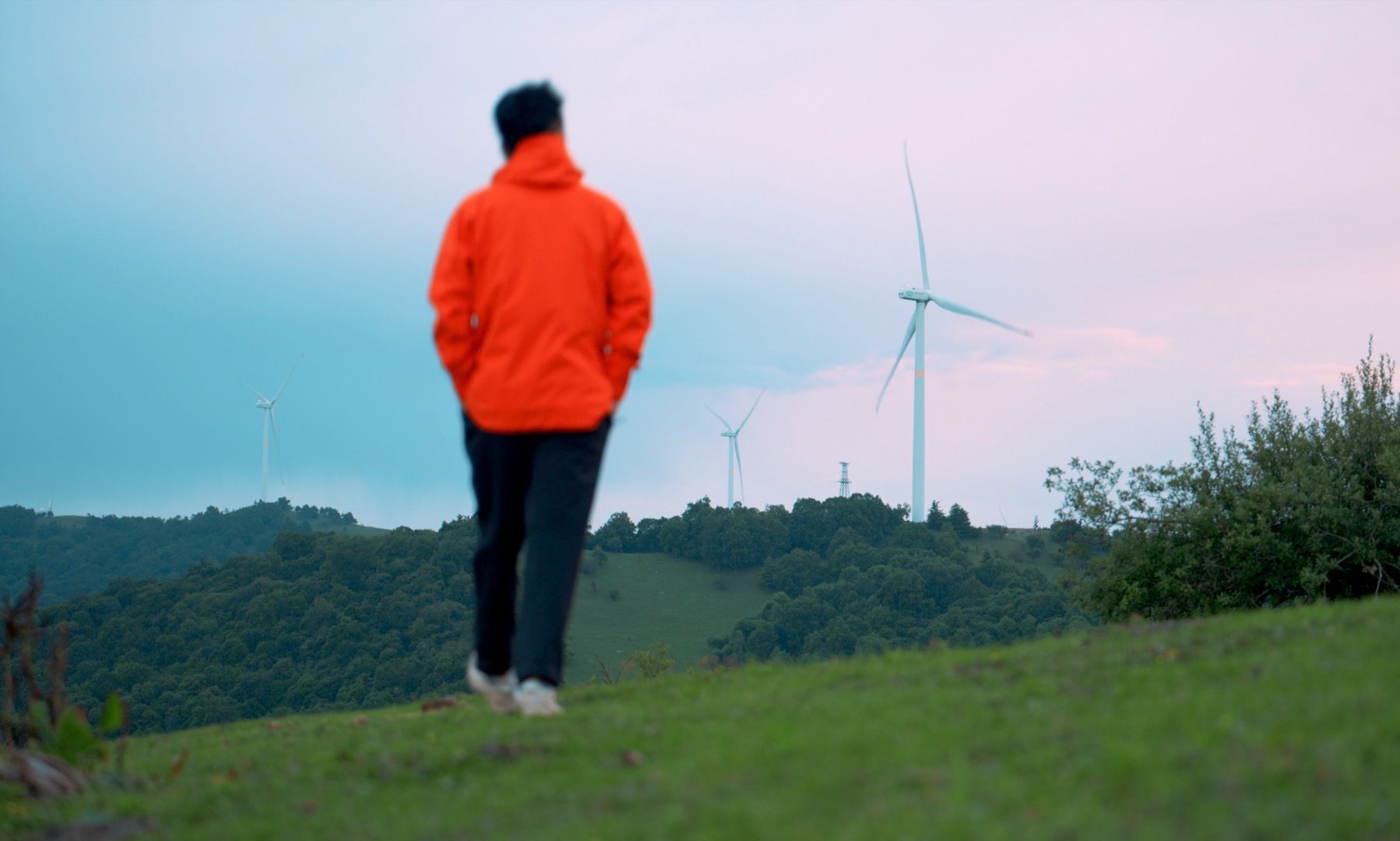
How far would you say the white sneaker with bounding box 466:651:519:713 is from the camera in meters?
6.83

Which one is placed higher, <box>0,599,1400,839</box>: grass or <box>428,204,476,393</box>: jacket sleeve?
<box>428,204,476,393</box>: jacket sleeve

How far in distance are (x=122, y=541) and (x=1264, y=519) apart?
337 feet

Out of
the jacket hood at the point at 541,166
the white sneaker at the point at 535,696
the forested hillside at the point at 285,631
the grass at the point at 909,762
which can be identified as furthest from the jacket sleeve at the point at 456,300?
the forested hillside at the point at 285,631

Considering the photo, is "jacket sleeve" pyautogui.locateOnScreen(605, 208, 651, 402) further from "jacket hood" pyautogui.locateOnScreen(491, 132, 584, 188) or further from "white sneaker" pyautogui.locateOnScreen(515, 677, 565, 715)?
"white sneaker" pyautogui.locateOnScreen(515, 677, 565, 715)

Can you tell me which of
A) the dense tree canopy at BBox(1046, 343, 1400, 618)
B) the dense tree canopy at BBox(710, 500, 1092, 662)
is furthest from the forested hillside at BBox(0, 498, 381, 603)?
the dense tree canopy at BBox(1046, 343, 1400, 618)

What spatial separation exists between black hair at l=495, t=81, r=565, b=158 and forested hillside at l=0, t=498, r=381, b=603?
8521 centimetres

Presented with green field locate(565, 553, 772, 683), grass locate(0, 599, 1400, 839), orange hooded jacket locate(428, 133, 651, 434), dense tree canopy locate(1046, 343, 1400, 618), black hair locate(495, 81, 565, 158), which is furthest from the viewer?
green field locate(565, 553, 772, 683)

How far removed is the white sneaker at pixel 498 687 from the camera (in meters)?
6.83

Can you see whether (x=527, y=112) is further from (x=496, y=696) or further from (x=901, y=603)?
(x=901, y=603)

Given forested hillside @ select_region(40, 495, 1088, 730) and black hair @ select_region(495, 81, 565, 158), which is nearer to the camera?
black hair @ select_region(495, 81, 565, 158)

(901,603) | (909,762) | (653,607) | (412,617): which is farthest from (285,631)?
(909,762)

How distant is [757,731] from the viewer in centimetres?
531

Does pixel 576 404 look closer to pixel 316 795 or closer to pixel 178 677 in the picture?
pixel 316 795

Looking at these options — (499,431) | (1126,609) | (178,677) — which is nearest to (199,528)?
(178,677)
